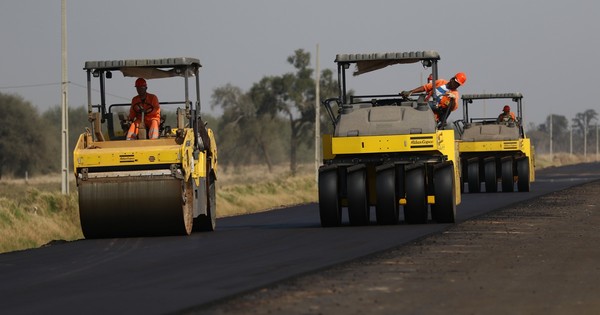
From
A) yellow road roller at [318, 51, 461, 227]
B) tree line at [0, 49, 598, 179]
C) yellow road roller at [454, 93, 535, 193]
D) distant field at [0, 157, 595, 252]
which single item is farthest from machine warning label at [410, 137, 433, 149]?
tree line at [0, 49, 598, 179]

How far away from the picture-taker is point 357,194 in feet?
74.4

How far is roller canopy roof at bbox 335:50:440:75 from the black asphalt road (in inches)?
124

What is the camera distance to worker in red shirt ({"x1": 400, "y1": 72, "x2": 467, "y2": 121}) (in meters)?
23.9

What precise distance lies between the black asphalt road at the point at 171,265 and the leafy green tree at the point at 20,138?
226 feet

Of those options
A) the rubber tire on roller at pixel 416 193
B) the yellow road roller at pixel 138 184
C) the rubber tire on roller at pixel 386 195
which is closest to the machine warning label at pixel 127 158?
the yellow road roller at pixel 138 184

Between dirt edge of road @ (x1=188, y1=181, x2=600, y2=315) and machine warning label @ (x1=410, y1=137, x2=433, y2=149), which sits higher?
machine warning label @ (x1=410, y1=137, x2=433, y2=149)

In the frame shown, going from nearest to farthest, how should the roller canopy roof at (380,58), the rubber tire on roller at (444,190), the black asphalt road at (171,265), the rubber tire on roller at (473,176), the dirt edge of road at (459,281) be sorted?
the dirt edge of road at (459,281) → the black asphalt road at (171,265) → the rubber tire on roller at (444,190) → the roller canopy roof at (380,58) → the rubber tire on roller at (473,176)

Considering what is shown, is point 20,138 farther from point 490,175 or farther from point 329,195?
point 329,195

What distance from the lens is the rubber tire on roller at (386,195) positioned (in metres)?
22.5

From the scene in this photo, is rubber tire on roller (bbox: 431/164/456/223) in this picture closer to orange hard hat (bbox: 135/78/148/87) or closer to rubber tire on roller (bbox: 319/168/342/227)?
rubber tire on roller (bbox: 319/168/342/227)

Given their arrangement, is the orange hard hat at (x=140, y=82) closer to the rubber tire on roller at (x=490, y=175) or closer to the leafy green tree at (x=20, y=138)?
the rubber tire on roller at (x=490, y=175)

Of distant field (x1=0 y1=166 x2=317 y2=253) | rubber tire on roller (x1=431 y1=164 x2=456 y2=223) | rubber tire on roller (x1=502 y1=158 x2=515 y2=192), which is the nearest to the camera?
rubber tire on roller (x1=431 y1=164 x2=456 y2=223)

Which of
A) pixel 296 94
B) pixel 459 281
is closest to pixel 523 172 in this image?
pixel 459 281

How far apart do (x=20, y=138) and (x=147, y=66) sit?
71.9 meters
